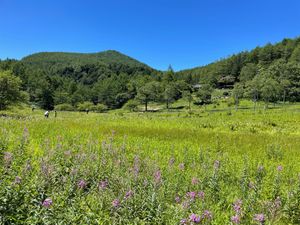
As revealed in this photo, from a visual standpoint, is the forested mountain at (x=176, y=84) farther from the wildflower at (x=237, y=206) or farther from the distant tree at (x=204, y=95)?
the wildflower at (x=237, y=206)

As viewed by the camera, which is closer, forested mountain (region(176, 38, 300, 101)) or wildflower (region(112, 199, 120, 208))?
wildflower (region(112, 199, 120, 208))

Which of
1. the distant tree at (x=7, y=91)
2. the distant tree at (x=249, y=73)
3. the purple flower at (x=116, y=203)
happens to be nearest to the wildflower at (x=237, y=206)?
the purple flower at (x=116, y=203)

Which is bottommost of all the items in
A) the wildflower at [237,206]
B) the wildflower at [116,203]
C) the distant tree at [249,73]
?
the wildflower at [237,206]

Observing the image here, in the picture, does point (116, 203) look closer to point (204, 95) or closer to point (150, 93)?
point (204, 95)

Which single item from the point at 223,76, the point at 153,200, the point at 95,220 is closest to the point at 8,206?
the point at 95,220

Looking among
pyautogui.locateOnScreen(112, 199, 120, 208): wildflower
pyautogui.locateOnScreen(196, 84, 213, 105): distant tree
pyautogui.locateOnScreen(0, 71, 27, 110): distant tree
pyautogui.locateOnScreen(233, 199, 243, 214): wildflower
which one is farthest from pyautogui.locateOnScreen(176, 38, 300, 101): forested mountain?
pyautogui.locateOnScreen(112, 199, 120, 208): wildflower

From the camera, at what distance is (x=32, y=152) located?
8.23 metres

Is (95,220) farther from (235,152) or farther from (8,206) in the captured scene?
(235,152)

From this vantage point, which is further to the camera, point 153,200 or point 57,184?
point 57,184

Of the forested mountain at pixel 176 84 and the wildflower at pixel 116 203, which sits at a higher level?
the forested mountain at pixel 176 84

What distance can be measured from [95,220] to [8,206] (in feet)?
3.90

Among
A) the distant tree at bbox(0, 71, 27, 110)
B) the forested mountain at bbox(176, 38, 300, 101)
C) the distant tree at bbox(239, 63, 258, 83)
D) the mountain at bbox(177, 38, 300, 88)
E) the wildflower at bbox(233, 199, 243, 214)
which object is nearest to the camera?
the wildflower at bbox(233, 199, 243, 214)

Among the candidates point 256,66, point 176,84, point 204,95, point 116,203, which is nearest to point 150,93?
point 176,84

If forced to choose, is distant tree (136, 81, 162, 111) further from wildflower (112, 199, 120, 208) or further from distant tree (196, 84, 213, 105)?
wildflower (112, 199, 120, 208)
